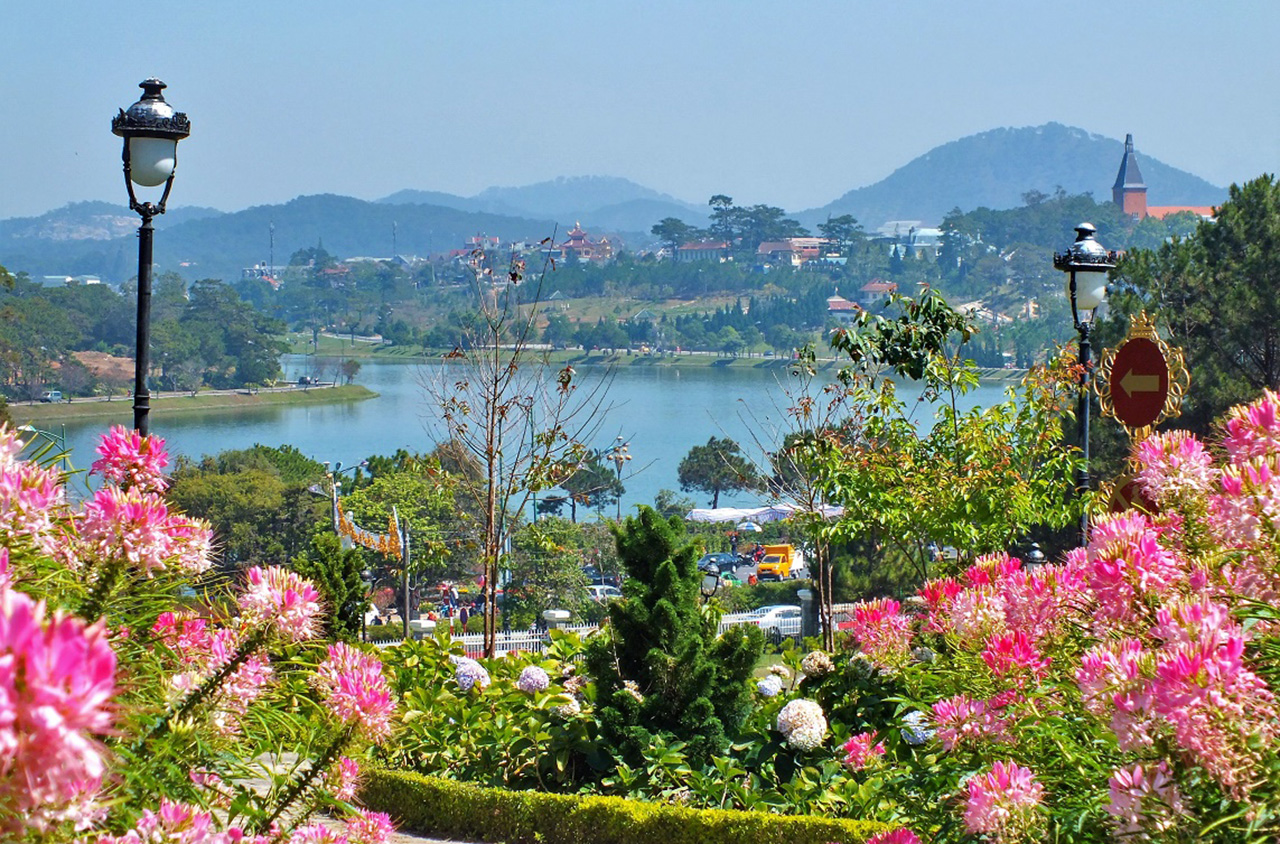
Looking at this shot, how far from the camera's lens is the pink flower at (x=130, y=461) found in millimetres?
1817

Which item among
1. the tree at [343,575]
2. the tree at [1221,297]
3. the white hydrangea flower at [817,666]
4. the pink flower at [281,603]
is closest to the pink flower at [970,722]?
the pink flower at [281,603]

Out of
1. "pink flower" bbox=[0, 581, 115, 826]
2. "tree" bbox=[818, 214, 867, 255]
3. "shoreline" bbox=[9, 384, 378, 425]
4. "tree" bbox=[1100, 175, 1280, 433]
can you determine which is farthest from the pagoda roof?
"pink flower" bbox=[0, 581, 115, 826]

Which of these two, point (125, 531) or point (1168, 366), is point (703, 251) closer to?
point (1168, 366)

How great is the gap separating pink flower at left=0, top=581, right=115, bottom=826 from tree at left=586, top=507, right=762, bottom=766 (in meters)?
3.97

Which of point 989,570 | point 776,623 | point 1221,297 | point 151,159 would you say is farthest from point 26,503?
point 1221,297

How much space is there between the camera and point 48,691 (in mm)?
787

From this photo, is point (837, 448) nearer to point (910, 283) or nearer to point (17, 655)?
point (17, 655)

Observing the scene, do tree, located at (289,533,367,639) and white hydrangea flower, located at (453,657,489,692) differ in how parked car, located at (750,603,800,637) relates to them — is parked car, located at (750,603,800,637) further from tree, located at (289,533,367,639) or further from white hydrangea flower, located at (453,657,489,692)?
white hydrangea flower, located at (453,657,489,692)

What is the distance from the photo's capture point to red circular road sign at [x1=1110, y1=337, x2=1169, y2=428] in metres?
5.29

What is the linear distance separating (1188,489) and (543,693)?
4.05 meters

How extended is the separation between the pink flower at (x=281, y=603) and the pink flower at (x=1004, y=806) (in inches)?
33.9

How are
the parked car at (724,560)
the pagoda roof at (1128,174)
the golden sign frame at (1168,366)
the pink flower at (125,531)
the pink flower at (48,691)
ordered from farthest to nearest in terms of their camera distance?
the pagoda roof at (1128,174) → the parked car at (724,560) → the golden sign frame at (1168,366) → the pink flower at (125,531) → the pink flower at (48,691)

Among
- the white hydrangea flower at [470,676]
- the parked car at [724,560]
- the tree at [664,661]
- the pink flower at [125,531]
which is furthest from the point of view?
the parked car at [724,560]

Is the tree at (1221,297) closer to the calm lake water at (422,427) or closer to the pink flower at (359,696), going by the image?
the pink flower at (359,696)
